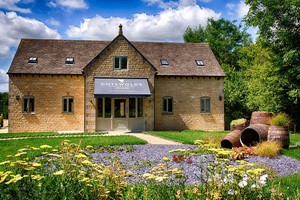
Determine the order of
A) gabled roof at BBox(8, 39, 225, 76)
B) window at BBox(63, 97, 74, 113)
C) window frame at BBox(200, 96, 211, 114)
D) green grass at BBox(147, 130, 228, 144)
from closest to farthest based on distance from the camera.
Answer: green grass at BBox(147, 130, 228, 144)
gabled roof at BBox(8, 39, 225, 76)
window at BBox(63, 97, 74, 113)
window frame at BBox(200, 96, 211, 114)

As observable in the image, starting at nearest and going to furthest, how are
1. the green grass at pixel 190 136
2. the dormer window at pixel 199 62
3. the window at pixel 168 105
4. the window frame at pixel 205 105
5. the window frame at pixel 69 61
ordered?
the green grass at pixel 190 136 → the window frame at pixel 69 61 → the window at pixel 168 105 → the window frame at pixel 205 105 → the dormer window at pixel 199 62

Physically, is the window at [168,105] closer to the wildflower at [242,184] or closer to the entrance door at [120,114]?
the entrance door at [120,114]

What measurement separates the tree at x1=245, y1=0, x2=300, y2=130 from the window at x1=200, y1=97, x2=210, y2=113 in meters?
6.44

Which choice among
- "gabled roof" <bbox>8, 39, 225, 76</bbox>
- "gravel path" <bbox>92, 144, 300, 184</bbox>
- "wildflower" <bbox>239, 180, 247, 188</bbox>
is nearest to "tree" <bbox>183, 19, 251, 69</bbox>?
"gabled roof" <bbox>8, 39, 225, 76</bbox>

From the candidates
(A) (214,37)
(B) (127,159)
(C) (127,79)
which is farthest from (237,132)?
(A) (214,37)

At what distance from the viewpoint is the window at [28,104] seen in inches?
1021

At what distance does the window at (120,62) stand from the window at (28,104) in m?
7.60

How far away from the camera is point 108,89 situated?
2431 cm

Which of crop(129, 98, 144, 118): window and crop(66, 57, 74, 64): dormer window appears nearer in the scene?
crop(129, 98, 144, 118): window

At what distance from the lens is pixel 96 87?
24.3 metres

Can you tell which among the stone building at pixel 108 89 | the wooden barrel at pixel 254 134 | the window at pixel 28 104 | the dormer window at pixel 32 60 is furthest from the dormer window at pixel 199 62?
the window at pixel 28 104

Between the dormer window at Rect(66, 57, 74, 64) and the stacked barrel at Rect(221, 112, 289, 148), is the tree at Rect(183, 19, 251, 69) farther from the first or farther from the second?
the stacked barrel at Rect(221, 112, 289, 148)

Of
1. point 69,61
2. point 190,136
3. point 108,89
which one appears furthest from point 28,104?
point 190,136

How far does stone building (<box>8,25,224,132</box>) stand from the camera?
25172 mm
